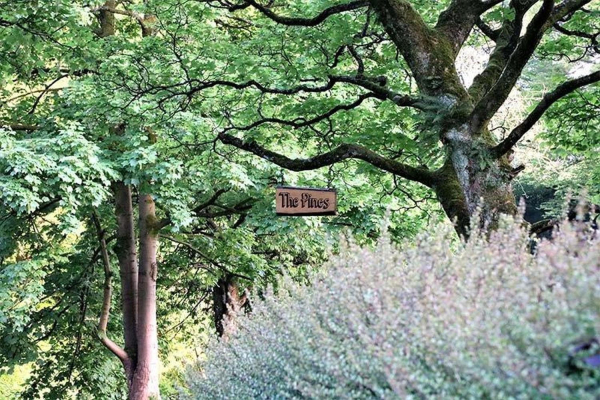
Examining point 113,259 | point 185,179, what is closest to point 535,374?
point 185,179

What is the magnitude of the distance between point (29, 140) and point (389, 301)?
7.96m

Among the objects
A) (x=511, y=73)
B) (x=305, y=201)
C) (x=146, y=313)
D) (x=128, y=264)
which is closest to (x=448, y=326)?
(x=511, y=73)

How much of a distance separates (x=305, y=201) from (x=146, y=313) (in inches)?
285

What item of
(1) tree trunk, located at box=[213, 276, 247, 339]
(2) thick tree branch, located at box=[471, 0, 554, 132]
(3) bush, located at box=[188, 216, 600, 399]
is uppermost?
(2) thick tree branch, located at box=[471, 0, 554, 132]

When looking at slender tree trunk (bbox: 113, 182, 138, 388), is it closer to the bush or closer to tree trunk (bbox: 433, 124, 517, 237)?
tree trunk (bbox: 433, 124, 517, 237)

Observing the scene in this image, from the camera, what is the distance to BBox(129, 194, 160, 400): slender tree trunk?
38.6 ft

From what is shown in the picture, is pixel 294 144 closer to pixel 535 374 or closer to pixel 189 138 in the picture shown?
pixel 189 138

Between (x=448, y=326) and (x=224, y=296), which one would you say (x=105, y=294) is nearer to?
(x=224, y=296)

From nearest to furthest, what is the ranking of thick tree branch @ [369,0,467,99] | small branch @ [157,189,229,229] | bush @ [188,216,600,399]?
bush @ [188,216,600,399] → thick tree branch @ [369,0,467,99] → small branch @ [157,189,229,229]

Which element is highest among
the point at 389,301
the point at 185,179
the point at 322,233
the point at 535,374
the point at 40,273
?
the point at 185,179

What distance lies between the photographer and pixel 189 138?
952cm

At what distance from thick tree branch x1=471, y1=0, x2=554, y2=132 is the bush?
180 cm

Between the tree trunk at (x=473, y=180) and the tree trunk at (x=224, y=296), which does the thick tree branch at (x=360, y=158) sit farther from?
the tree trunk at (x=224, y=296)

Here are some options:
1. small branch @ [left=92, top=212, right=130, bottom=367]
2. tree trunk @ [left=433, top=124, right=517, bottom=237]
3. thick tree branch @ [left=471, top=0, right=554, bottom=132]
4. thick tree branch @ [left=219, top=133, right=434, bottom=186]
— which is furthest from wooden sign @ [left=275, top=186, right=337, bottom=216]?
small branch @ [left=92, top=212, right=130, bottom=367]
